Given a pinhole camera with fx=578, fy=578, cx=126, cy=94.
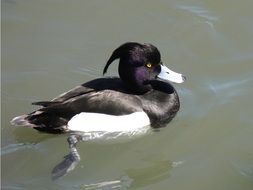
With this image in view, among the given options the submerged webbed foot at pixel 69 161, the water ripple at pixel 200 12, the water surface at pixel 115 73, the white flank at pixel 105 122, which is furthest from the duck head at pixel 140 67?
the water ripple at pixel 200 12

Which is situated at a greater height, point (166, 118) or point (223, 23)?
Result: point (223, 23)

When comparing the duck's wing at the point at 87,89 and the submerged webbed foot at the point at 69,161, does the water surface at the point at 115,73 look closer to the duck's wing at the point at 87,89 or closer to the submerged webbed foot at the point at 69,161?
the submerged webbed foot at the point at 69,161

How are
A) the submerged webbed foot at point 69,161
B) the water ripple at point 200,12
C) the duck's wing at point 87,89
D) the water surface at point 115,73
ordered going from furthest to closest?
the water ripple at point 200,12, the duck's wing at point 87,89, the water surface at point 115,73, the submerged webbed foot at point 69,161

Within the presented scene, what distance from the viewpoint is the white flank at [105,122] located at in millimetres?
6055

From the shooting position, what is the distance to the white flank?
6.05m

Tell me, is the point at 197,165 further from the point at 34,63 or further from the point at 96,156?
the point at 34,63

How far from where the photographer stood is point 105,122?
240 inches

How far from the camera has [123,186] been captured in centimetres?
563

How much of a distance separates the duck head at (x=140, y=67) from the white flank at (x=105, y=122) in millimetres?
388

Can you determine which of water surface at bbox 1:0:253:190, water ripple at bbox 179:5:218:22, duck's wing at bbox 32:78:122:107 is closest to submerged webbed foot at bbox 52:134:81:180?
water surface at bbox 1:0:253:190

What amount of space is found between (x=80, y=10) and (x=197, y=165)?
3324mm

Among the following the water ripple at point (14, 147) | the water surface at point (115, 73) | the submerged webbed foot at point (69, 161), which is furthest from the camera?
the water ripple at point (14, 147)

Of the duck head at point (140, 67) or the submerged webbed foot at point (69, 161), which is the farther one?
the duck head at point (140, 67)

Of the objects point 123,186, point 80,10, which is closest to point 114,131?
point 123,186
